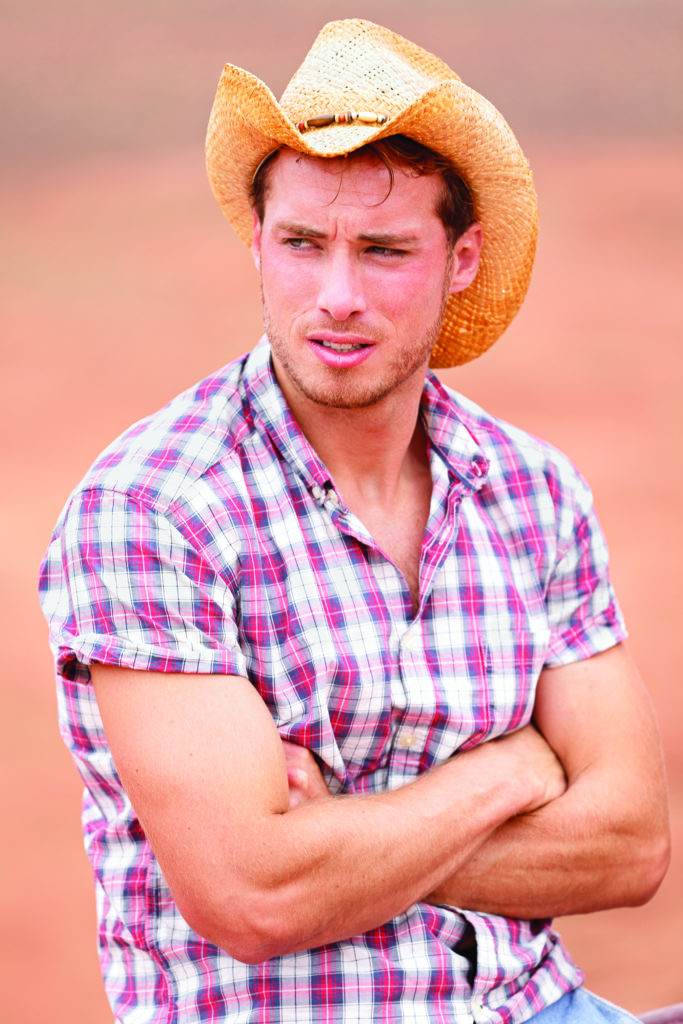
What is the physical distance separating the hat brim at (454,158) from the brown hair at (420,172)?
1 cm

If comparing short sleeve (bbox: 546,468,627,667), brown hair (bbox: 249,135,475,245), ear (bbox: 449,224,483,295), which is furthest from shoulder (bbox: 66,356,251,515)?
short sleeve (bbox: 546,468,627,667)

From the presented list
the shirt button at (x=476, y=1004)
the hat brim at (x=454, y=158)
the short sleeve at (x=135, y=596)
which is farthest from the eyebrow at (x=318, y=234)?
the shirt button at (x=476, y=1004)

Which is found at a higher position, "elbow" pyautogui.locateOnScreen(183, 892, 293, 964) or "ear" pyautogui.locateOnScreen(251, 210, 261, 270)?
"ear" pyautogui.locateOnScreen(251, 210, 261, 270)

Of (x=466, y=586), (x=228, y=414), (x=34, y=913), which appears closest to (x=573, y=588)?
(x=466, y=586)

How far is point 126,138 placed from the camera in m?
8.37

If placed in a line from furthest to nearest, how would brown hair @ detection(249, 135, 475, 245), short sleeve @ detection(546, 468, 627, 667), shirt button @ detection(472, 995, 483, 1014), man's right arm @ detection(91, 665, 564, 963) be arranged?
1. short sleeve @ detection(546, 468, 627, 667)
2. brown hair @ detection(249, 135, 475, 245)
3. shirt button @ detection(472, 995, 483, 1014)
4. man's right arm @ detection(91, 665, 564, 963)

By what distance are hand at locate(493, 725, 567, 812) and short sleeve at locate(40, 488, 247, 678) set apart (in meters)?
0.53

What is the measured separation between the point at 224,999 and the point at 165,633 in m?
0.56

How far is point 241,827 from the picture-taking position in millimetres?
2027

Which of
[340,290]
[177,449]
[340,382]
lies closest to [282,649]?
[177,449]

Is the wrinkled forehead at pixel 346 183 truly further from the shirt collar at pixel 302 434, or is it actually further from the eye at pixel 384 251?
the shirt collar at pixel 302 434

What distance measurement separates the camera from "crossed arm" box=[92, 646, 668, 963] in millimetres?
2031

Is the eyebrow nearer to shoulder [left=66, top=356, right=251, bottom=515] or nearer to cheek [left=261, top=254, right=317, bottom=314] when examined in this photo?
cheek [left=261, top=254, right=317, bottom=314]

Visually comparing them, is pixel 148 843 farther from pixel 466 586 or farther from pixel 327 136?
pixel 327 136
